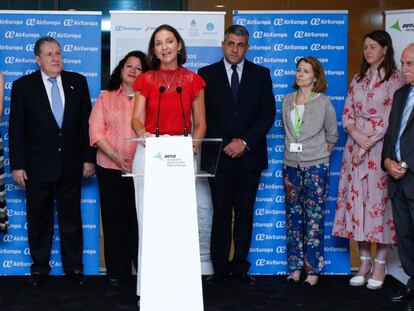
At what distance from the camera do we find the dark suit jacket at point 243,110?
539cm

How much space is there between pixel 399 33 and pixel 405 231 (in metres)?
1.64

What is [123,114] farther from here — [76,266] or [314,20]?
[314,20]

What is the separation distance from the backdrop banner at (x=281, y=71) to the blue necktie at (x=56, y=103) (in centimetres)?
149

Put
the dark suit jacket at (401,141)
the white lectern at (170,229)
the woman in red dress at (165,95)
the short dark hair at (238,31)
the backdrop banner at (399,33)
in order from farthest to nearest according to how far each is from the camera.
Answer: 1. the backdrop banner at (399,33)
2. the short dark hair at (238,31)
3. the dark suit jacket at (401,141)
4. the woman in red dress at (165,95)
5. the white lectern at (170,229)

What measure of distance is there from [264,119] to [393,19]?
1.35m

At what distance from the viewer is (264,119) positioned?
5.45 meters

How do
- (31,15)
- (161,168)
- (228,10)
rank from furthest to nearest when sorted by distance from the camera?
(228,10), (31,15), (161,168)

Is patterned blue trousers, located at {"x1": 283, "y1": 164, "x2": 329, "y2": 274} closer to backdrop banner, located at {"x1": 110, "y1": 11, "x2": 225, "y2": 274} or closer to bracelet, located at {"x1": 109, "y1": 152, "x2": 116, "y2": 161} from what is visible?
backdrop banner, located at {"x1": 110, "y1": 11, "x2": 225, "y2": 274}

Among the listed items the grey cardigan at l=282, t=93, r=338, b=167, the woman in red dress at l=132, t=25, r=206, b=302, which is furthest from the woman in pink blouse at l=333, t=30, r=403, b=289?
the woman in red dress at l=132, t=25, r=206, b=302

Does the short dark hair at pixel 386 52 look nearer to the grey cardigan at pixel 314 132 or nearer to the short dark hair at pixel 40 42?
the grey cardigan at pixel 314 132

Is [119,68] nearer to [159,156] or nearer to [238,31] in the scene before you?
[238,31]

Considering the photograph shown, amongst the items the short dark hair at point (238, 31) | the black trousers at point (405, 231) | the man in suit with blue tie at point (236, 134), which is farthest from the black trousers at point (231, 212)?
the black trousers at point (405, 231)

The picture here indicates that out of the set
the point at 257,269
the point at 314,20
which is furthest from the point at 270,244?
the point at 314,20

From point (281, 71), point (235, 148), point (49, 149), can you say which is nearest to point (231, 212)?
point (235, 148)
